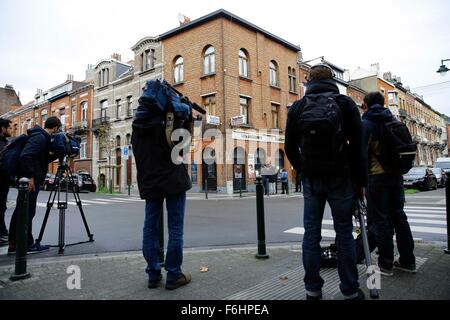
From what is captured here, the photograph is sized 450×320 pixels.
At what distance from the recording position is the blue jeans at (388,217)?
10.8ft

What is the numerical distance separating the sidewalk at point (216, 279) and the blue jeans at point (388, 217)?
0.21m

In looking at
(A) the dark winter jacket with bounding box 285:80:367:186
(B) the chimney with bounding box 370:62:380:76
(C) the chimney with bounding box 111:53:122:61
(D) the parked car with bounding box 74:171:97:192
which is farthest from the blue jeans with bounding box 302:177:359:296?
(B) the chimney with bounding box 370:62:380:76

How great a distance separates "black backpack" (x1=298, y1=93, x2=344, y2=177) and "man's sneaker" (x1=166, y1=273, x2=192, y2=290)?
1.60 metres

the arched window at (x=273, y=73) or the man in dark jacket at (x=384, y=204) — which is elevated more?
the arched window at (x=273, y=73)

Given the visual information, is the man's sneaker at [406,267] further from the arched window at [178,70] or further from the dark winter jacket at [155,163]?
the arched window at [178,70]

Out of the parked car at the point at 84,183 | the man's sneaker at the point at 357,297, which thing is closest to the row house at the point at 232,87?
the parked car at the point at 84,183

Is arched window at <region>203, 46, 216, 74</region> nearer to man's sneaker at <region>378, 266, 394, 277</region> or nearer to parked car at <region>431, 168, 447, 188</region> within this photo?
parked car at <region>431, 168, 447, 188</region>

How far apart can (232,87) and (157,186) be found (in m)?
18.6

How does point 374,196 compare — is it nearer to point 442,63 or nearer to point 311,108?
point 311,108

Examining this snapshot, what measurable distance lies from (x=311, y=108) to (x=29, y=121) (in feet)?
156

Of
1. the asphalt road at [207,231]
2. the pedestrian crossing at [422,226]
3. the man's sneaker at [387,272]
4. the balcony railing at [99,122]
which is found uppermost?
the balcony railing at [99,122]

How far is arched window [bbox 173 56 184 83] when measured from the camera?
23.1 meters

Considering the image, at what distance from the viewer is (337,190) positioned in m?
2.53

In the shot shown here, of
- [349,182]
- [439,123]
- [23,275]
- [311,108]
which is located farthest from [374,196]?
[439,123]
